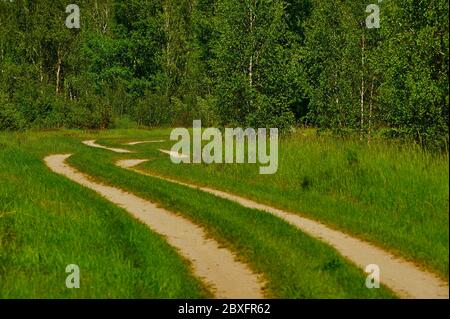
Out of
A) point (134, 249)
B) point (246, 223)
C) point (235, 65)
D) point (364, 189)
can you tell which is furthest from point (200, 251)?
point (235, 65)

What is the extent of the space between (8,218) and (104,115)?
42606 mm

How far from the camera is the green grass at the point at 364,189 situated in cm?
1166

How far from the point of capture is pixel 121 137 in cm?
4953

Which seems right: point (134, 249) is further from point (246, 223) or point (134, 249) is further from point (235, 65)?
point (235, 65)

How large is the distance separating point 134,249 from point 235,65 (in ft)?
81.4

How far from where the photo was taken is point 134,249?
11.3 meters

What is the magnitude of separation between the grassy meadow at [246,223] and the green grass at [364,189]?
4 centimetres

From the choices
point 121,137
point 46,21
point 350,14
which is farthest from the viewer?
point 46,21

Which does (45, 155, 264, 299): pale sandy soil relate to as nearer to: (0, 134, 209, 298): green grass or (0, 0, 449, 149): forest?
(0, 134, 209, 298): green grass

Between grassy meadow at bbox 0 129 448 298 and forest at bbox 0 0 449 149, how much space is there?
439 cm

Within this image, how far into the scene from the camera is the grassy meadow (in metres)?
9.33

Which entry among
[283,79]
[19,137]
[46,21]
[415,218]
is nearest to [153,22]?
[46,21]
